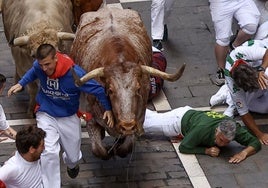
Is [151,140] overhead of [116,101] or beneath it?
beneath

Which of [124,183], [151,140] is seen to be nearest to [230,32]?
[151,140]

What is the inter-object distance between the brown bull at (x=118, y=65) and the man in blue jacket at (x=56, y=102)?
19 cm

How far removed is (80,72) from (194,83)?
3.42 meters

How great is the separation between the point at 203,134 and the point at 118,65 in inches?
63.8

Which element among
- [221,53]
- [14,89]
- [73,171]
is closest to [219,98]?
[221,53]

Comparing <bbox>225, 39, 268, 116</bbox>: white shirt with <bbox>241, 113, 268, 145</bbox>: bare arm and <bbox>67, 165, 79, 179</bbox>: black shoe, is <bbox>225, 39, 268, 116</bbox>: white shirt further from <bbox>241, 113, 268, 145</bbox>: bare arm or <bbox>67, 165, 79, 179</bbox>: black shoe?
<bbox>67, 165, 79, 179</bbox>: black shoe

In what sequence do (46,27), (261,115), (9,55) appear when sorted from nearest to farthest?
(46,27), (261,115), (9,55)

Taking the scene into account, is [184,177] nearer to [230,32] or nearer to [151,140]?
[151,140]

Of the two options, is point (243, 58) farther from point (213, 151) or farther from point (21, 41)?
point (21, 41)

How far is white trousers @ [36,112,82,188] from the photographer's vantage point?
891cm

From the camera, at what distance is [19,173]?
7.92m

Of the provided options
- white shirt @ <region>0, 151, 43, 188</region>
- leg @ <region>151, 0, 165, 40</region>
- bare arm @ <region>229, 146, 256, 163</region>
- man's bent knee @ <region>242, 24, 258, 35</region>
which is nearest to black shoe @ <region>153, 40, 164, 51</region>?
leg @ <region>151, 0, 165, 40</region>

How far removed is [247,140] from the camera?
33.7 ft

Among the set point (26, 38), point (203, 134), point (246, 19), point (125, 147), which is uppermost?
point (26, 38)
